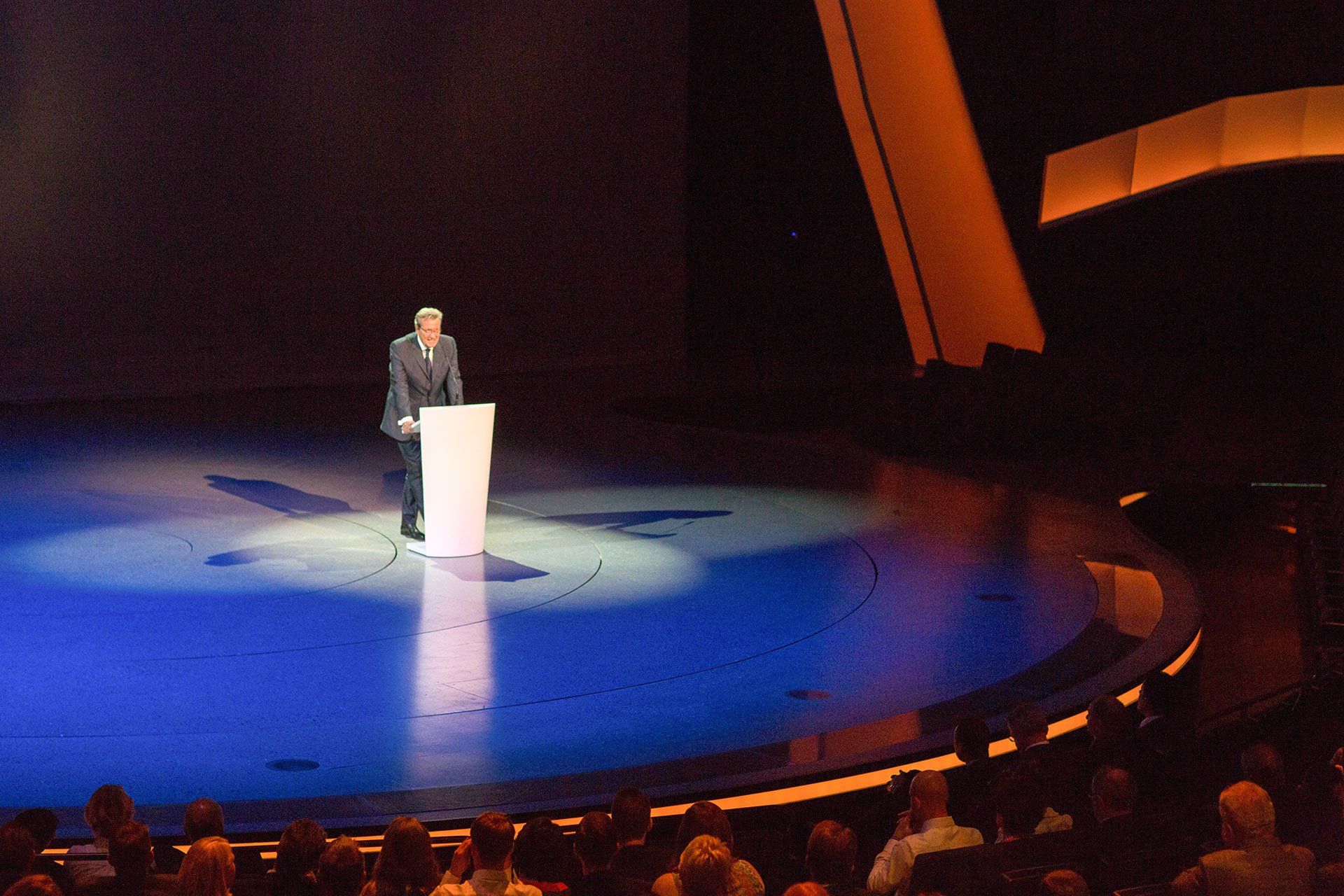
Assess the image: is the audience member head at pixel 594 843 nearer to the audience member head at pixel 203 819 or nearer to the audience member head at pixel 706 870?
the audience member head at pixel 706 870

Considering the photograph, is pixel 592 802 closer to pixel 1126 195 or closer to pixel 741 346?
pixel 1126 195

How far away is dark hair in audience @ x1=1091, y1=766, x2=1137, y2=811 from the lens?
3.58 m

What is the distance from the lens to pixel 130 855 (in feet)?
10.3

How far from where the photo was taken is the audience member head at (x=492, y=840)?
3.10 metres

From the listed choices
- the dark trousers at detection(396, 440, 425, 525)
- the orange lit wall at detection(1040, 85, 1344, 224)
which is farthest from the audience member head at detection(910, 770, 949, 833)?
the orange lit wall at detection(1040, 85, 1344, 224)

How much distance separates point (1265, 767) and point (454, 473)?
16.1ft

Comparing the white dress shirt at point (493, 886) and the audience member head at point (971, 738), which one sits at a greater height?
the audience member head at point (971, 738)

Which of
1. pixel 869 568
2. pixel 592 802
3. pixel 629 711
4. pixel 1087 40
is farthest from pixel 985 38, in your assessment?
pixel 592 802

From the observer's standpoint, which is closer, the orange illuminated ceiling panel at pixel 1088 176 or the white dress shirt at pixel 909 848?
the white dress shirt at pixel 909 848

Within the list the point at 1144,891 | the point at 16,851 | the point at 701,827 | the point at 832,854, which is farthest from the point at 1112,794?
the point at 16,851

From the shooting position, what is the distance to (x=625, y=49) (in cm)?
2008

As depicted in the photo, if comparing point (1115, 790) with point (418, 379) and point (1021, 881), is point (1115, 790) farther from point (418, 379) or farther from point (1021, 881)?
Answer: point (418, 379)

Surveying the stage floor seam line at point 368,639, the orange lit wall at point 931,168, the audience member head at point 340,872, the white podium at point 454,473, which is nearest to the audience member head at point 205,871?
the audience member head at point 340,872

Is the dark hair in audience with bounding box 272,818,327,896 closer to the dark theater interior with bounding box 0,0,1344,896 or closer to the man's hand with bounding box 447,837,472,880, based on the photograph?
the dark theater interior with bounding box 0,0,1344,896
